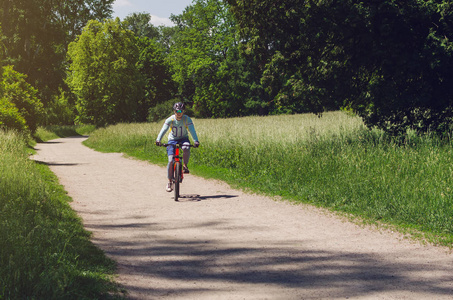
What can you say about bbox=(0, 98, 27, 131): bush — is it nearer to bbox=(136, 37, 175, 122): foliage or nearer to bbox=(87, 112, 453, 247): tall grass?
bbox=(87, 112, 453, 247): tall grass

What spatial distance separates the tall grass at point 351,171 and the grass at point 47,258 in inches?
178

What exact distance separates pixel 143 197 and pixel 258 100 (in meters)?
49.6

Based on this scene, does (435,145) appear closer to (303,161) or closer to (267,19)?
(303,161)

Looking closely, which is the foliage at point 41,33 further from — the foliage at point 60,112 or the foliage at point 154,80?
the foliage at point 60,112

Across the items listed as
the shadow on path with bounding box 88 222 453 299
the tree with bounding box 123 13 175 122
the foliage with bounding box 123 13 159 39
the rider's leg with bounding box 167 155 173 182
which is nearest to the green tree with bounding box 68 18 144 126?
the tree with bounding box 123 13 175 122

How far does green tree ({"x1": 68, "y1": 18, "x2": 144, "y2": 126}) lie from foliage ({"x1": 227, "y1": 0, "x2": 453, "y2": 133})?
A: 31385mm

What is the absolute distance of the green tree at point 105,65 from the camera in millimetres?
43594

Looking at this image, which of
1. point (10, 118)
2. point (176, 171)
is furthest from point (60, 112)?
point (176, 171)

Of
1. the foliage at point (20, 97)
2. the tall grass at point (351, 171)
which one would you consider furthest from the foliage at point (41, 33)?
the tall grass at point (351, 171)

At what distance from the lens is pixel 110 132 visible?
1265 inches

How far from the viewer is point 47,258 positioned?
480 centimetres

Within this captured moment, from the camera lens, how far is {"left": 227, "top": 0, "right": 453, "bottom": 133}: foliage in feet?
38.8

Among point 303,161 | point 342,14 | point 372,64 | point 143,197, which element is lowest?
point 143,197

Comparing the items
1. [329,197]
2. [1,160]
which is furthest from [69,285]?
[1,160]
